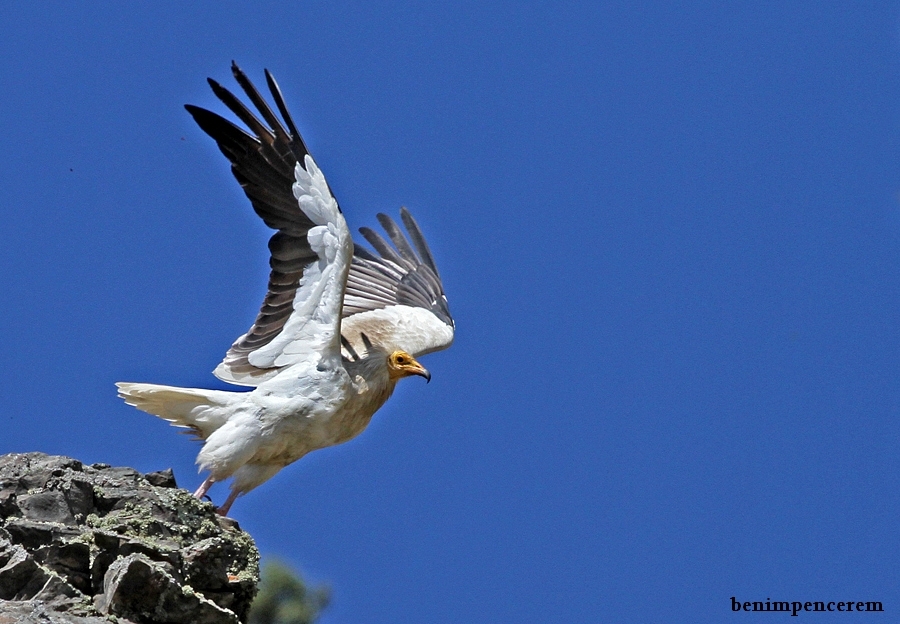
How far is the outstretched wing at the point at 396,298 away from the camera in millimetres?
11391

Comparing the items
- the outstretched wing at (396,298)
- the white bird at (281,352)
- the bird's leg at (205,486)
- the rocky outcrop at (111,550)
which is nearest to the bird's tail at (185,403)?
the white bird at (281,352)

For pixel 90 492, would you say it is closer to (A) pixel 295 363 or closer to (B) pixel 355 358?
(A) pixel 295 363

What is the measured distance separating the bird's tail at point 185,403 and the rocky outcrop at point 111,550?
2.02 metres

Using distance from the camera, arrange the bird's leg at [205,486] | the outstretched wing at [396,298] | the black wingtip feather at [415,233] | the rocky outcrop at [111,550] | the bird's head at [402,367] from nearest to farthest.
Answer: the rocky outcrop at [111,550]
the bird's leg at [205,486]
the bird's head at [402,367]
the outstretched wing at [396,298]
the black wingtip feather at [415,233]

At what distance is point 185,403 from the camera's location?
935 centimetres

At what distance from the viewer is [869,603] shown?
1123 centimetres

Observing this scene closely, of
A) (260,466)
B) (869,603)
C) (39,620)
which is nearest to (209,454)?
(260,466)

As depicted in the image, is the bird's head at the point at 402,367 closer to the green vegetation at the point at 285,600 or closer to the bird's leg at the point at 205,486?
the bird's leg at the point at 205,486

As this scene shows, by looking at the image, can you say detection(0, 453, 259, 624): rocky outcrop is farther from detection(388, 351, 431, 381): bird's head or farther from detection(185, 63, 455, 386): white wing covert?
detection(388, 351, 431, 381): bird's head

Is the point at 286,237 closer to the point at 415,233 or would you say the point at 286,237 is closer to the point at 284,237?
the point at 284,237

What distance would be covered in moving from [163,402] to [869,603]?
6.10m

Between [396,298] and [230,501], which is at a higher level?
[396,298]

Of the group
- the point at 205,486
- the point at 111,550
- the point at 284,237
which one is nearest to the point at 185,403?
the point at 205,486

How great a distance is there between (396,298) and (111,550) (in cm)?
648
